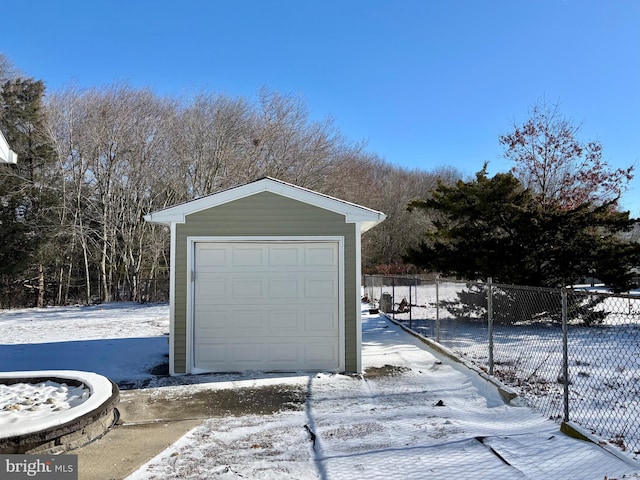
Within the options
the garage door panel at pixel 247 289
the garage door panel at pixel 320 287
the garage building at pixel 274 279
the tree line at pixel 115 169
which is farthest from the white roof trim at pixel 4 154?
the tree line at pixel 115 169

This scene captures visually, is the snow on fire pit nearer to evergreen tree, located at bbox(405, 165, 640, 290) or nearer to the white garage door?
the white garage door

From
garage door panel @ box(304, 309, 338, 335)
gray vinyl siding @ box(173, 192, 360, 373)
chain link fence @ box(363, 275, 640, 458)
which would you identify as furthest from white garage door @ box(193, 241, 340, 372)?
chain link fence @ box(363, 275, 640, 458)

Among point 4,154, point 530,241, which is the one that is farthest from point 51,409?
point 530,241

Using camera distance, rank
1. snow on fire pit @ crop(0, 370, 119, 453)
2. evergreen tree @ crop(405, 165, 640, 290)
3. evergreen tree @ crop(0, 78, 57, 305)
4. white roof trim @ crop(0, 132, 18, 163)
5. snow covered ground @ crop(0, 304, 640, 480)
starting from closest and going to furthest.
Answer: snow covered ground @ crop(0, 304, 640, 480) → snow on fire pit @ crop(0, 370, 119, 453) → white roof trim @ crop(0, 132, 18, 163) → evergreen tree @ crop(405, 165, 640, 290) → evergreen tree @ crop(0, 78, 57, 305)

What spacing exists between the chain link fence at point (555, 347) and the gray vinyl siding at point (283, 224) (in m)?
1.88

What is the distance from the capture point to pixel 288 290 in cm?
720

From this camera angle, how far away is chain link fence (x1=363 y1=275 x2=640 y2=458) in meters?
4.73

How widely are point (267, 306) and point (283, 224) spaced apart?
1267mm

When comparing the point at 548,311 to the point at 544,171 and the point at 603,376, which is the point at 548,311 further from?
the point at 544,171

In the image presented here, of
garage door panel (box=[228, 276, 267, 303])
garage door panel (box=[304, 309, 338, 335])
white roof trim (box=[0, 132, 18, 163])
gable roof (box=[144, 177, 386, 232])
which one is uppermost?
white roof trim (box=[0, 132, 18, 163])
